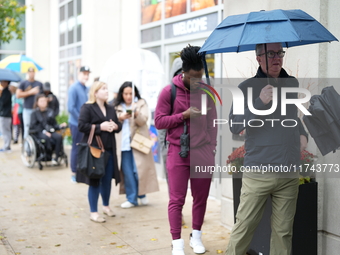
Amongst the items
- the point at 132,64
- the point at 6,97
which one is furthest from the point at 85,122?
the point at 6,97

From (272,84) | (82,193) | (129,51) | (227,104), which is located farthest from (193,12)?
(272,84)

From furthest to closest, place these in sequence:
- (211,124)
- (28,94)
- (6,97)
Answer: (6,97) < (28,94) < (211,124)

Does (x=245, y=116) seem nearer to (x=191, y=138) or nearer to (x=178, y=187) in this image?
(x=191, y=138)

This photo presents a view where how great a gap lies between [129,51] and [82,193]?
8.79 ft

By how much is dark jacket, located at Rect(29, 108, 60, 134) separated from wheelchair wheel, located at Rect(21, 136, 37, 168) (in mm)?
237

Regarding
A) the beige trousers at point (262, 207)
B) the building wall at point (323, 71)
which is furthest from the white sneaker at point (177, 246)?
the building wall at point (323, 71)

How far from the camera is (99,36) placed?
12.2 meters

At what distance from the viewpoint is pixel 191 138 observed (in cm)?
479

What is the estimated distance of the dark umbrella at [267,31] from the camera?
11.0 ft

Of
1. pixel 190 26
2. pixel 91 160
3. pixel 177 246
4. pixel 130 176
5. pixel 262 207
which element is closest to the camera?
pixel 262 207

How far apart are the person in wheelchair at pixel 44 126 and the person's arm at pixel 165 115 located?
610cm

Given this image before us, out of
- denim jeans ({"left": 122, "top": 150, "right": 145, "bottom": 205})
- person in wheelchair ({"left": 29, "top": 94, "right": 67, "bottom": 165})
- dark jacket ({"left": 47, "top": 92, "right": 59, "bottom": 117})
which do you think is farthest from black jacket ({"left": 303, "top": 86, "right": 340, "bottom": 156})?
dark jacket ({"left": 47, "top": 92, "right": 59, "bottom": 117})

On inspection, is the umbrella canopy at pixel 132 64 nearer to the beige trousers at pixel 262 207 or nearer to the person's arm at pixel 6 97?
the beige trousers at pixel 262 207

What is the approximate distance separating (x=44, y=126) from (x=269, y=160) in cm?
Result: 771
